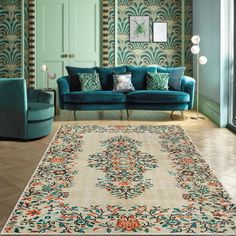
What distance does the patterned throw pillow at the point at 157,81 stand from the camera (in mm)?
7062

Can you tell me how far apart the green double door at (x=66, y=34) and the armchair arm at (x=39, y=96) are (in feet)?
10.3

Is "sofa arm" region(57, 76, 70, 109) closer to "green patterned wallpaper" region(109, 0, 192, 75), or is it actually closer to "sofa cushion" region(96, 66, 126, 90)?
"sofa cushion" region(96, 66, 126, 90)

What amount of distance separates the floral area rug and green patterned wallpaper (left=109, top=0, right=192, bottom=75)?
421 cm

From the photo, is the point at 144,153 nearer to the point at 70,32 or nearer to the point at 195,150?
the point at 195,150

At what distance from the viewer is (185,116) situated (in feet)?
24.1

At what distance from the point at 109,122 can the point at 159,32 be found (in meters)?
2.93

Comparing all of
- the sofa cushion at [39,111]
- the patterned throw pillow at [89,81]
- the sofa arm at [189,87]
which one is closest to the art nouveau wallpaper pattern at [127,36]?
the patterned throw pillow at [89,81]

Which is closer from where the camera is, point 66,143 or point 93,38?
point 66,143

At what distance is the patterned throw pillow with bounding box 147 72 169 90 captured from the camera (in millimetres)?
7062

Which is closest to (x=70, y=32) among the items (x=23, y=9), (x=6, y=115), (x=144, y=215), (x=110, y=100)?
(x=23, y=9)

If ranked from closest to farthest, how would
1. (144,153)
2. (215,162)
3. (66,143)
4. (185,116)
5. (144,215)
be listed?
(144,215), (215,162), (144,153), (66,143), (185,116)

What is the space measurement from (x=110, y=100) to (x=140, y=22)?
2656 mm

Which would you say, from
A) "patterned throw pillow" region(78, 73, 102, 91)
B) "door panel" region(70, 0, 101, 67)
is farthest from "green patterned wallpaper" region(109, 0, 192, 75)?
"patterned throw pillow" region(78, 73, 102, 91)

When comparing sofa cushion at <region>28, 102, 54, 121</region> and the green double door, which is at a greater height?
the green double door
